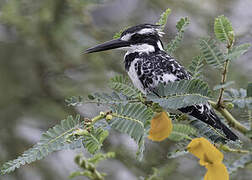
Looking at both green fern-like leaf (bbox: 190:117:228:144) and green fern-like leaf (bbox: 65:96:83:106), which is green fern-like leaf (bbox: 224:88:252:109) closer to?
green fern-like leaf (bbox: 190:117:228:144)

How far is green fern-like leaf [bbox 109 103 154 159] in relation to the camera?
1416mm

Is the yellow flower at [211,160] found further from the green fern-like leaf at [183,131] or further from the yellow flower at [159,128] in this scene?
the green fern-like leaf at [183,131]

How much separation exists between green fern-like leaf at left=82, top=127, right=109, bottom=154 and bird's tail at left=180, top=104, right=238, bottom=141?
480 millimetres

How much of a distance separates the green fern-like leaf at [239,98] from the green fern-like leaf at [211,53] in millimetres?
111

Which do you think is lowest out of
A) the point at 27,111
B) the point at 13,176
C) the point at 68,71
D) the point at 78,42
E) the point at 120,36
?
the point at 13,176

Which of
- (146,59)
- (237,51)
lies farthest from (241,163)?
(146,59)

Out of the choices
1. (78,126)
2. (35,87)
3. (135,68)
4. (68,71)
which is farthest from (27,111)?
(78,126)

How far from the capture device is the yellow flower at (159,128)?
146 centimetres

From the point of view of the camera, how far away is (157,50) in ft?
8.39

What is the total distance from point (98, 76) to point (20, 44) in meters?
0.84

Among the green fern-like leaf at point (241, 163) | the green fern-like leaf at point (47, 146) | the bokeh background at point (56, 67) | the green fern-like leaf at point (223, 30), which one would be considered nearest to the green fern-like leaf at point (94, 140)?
the green fern-like leaf at point (47, 146)

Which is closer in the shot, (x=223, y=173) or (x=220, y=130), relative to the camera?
(x=223, y=173)

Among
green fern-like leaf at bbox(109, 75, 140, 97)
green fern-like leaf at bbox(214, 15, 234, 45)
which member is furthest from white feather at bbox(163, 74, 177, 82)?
green fern-like leaf at bbox(214, 15, 234, 45)

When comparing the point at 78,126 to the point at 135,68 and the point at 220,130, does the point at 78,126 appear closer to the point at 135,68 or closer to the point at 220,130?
the point at 220,130
